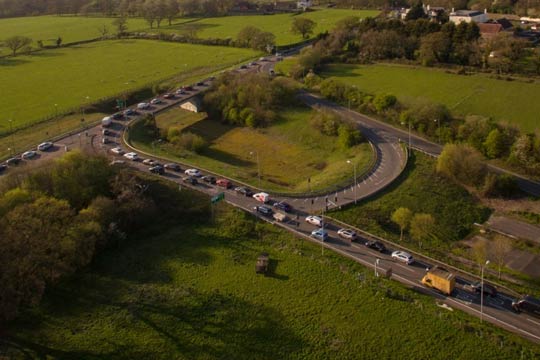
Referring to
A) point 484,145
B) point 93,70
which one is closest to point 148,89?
point 93,70

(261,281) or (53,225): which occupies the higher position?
(53,225)

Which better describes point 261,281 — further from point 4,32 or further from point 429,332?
point 4,32

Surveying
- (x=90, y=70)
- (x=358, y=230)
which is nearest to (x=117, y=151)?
(x=358, y=230)

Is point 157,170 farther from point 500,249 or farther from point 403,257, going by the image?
point 500,249

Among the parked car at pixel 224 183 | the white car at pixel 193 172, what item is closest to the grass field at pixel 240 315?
the parked car at pixel 224 183

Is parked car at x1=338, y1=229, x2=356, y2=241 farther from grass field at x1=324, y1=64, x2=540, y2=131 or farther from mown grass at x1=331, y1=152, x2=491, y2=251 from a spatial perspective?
grass field at x1=324, y1=64, x2=540, y2=131
